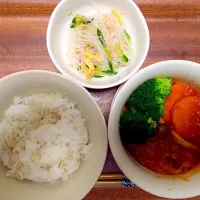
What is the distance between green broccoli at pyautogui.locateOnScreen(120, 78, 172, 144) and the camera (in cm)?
167

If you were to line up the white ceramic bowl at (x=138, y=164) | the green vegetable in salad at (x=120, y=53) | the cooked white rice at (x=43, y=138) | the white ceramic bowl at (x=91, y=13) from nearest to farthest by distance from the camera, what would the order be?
1. the white ceramic bowl at (x=138, y=164)
2. the cooked white rice at (x=43, y=138)
3. the white ceramic bowl at (x=91, y=13)
4. the green vegetable in salad at (x=120, y=53)

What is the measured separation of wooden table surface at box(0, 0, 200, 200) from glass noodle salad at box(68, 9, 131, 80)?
5.0 inches

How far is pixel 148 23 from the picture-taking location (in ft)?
6.41

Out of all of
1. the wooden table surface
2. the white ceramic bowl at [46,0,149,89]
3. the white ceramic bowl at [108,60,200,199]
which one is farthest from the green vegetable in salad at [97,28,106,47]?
the white ceramic bowl at [108,60,200,199]

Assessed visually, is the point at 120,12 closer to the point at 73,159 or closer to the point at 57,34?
the point at 57,34

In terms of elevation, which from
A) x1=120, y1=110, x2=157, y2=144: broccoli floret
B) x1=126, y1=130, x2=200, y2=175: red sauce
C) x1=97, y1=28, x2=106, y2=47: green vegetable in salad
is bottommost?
x1=126, y1=130, x2=200, y2=175: red sauce

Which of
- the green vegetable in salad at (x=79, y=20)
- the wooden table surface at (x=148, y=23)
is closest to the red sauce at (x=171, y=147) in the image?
the wooden table surface at (x=148, y=23)

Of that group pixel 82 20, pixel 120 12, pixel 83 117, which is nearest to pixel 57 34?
pixel 82 20

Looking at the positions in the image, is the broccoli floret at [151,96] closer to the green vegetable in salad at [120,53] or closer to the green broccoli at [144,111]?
the green broccoli at [144,111]

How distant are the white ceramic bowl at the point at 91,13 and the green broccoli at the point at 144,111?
0.47 feet

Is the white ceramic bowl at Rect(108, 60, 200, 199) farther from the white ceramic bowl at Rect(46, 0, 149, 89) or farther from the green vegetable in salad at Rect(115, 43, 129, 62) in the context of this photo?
the green vegetable in salad at Rect(115, 43, 129, 62)

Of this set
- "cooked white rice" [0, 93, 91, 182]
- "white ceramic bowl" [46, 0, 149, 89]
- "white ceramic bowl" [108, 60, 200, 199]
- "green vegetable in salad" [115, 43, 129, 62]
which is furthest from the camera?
Result: "green vegetable in salad" [115, 43, 129, 62]

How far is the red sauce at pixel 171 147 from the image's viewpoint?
1738mm

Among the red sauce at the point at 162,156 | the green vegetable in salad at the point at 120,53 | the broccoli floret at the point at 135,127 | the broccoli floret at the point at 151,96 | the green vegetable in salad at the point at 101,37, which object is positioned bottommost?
the red sauce at the point at 162,156
